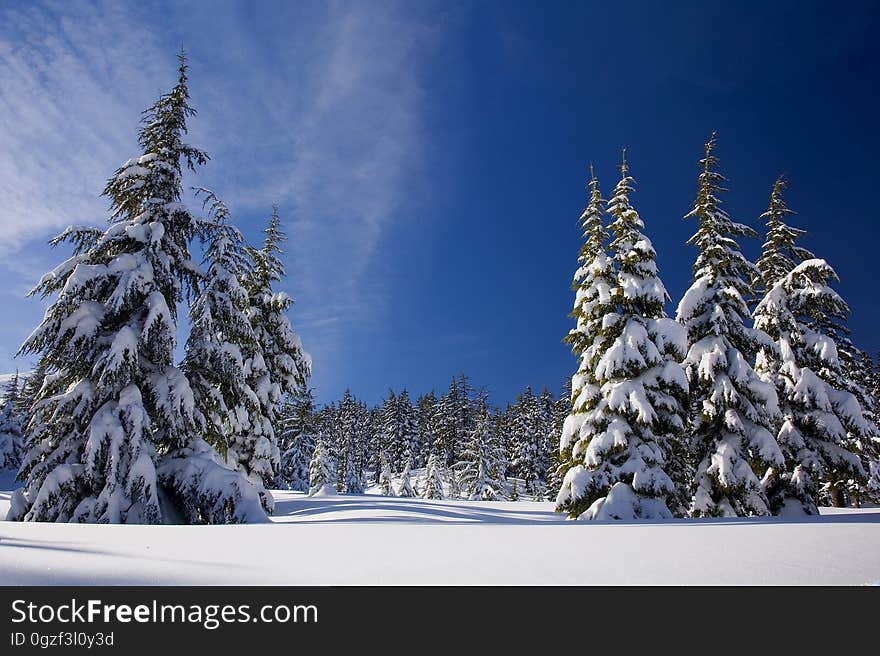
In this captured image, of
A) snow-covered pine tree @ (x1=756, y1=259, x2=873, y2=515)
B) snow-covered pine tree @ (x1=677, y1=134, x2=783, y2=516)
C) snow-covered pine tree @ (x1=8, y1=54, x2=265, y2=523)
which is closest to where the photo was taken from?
snow-covered pine tree @ (x1=8, y1=54, x2=265, y2=523)

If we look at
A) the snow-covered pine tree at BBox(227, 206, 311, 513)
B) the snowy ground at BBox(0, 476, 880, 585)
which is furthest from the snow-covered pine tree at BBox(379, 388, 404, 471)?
the snowy ground at BBox(0, 476, 880, 585)

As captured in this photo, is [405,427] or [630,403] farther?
[405,427]

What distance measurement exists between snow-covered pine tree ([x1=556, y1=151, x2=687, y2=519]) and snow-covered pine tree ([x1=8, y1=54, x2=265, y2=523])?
9.17 meters

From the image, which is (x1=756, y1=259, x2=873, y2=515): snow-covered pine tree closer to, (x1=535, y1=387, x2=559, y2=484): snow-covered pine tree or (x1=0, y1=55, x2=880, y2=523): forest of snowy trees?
(x1=0, y1=55, x2=880, y2=523): forest of snowy trees

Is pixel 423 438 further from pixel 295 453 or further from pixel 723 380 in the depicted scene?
pixel 723 380

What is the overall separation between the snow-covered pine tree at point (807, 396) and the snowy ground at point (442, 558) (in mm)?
12785

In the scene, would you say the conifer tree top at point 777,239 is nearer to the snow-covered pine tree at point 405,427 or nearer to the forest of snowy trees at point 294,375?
the forest of snowy trees at point 294,375

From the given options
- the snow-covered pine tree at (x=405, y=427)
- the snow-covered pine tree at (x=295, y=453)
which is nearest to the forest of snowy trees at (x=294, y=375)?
the snow-covered pine tree at (x=295, y=453)

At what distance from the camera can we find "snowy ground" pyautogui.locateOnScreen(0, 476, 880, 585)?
2891mm

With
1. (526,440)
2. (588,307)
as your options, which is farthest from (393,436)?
(588,307)

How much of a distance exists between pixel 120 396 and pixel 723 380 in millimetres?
17302

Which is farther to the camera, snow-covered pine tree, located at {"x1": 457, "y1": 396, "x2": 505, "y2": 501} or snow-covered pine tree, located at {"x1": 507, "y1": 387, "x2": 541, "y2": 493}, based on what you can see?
snow-covered pine tree, located at {"x1": 507, "y1": 387, "x2": 541, "y2": 493}

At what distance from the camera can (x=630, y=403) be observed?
13273 mm

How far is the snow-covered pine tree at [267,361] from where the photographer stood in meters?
17.8
